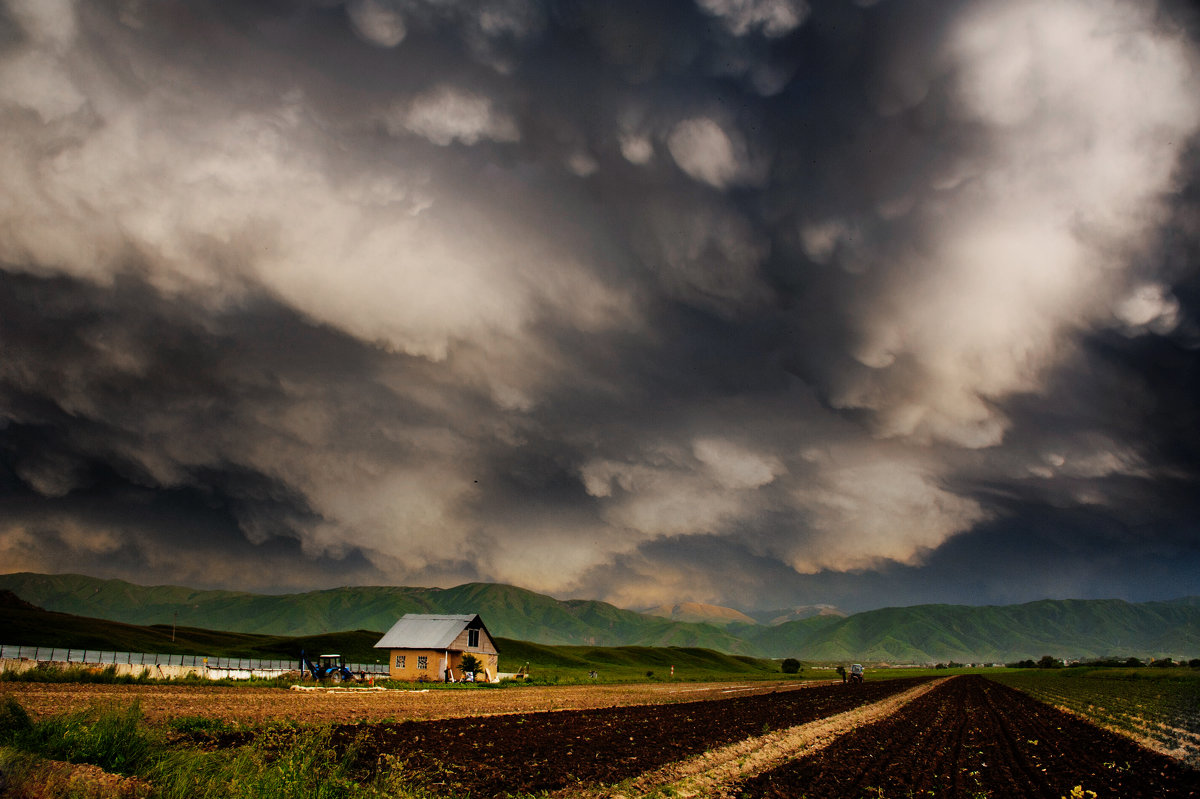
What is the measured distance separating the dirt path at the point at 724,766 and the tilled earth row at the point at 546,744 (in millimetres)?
747

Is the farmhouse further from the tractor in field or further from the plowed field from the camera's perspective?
the plowed field

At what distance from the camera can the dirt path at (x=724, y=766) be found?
1695 centimetres

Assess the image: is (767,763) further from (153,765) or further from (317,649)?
(317,649)

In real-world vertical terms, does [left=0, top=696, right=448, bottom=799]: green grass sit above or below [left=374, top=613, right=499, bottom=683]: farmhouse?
above

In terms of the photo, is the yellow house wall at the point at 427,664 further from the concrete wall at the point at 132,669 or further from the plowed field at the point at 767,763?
the plowed field at the point at 767,763

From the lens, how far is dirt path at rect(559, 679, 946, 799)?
16953 mm

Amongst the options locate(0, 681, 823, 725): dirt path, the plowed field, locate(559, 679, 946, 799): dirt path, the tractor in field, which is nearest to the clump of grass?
the plowed field

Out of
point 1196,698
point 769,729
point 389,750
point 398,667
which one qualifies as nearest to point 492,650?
point 398,667

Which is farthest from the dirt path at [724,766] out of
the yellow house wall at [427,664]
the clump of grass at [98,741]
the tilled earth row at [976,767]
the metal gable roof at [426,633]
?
the metal gable roof at [426,633]

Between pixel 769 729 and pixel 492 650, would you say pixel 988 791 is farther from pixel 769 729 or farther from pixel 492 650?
pixel 492 650

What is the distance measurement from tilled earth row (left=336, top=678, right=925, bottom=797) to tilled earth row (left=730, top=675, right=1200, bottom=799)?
417 centimetres

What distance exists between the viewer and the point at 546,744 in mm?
24953

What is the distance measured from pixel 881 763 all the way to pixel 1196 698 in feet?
256

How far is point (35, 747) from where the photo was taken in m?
13.9
